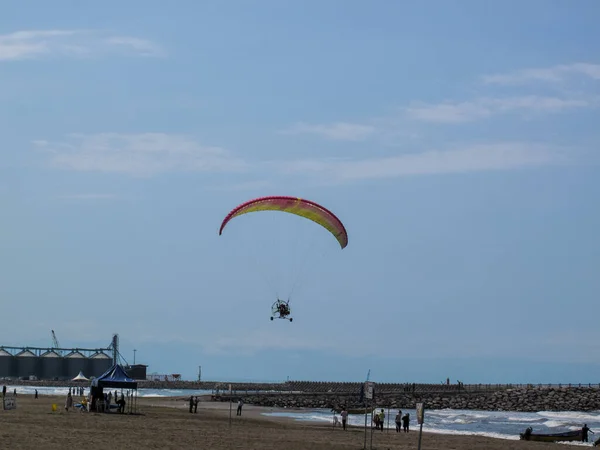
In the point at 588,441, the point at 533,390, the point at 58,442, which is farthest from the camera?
the point at 533,390

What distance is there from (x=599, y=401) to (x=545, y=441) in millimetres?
42892

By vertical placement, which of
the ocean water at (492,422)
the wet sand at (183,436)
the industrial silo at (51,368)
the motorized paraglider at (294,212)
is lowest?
the ocean water at (492,422)

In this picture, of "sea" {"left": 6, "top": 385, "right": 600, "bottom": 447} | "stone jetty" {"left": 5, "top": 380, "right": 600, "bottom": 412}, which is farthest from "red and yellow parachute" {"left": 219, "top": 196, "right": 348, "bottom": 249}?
"stone jetty" {"left": 5, "top": 380, "right": 600, "bottom": 412}

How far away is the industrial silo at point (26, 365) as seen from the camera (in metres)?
143

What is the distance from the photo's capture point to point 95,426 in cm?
3347

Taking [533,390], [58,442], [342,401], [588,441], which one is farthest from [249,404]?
[58,442]

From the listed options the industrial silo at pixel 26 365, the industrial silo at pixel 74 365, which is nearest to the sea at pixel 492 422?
the industrial silo at pixel 74 365

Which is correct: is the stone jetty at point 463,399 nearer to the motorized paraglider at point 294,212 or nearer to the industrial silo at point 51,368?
the motorized paraglider at point 294,212

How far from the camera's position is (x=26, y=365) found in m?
144

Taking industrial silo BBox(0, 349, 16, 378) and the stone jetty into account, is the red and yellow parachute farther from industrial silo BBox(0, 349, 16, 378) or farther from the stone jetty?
industrial silo BBox(0, 349, 16, 378)

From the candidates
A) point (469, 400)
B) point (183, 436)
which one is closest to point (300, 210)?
point (183, 436)

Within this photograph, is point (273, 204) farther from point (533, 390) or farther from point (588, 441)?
point (533, 390)

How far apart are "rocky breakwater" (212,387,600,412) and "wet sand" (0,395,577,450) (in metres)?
35.3

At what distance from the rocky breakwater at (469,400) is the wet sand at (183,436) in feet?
116
